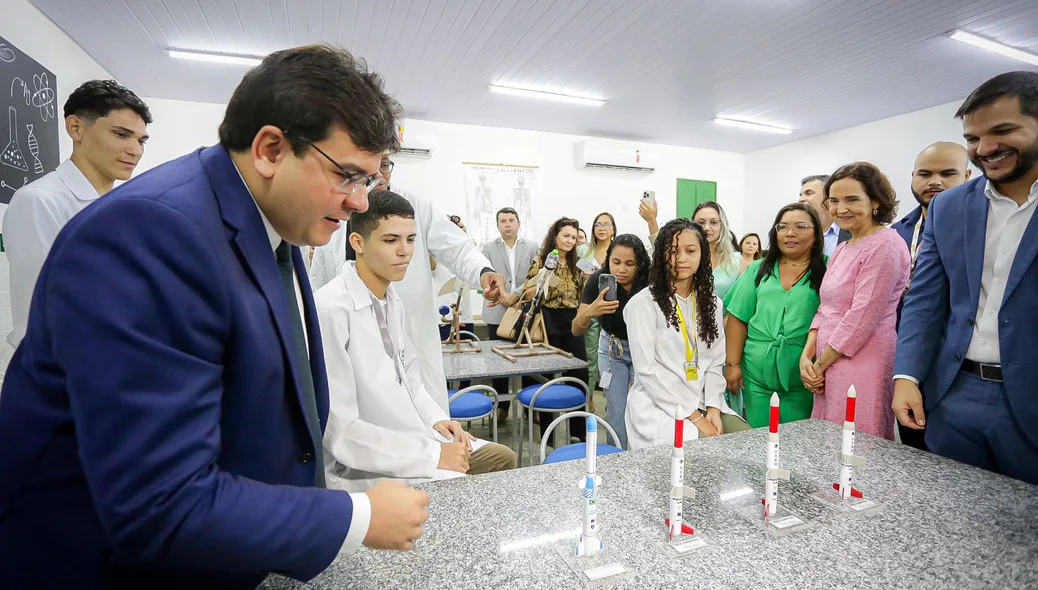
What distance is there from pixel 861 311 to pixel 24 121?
16.3 ft

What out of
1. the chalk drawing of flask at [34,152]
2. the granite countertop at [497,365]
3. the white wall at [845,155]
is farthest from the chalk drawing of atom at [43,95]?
the white wall at [845,155]

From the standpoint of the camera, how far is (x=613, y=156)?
7.47 m

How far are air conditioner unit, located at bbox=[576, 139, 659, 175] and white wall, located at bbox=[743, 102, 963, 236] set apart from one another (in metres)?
2.12

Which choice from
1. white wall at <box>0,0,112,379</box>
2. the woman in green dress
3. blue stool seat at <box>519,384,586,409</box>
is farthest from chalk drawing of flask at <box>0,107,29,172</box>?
the woman in green dress

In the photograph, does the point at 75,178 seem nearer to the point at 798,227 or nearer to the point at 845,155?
the point at 798,227

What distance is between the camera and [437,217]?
2715 millimetres


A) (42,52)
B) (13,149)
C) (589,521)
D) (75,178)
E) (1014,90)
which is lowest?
(589,521)

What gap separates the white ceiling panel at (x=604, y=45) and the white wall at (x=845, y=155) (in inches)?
15.3

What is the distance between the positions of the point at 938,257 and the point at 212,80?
6199 mm

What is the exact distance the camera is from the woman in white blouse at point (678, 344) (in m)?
2.26

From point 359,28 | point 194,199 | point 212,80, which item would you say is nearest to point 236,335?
point 194,199

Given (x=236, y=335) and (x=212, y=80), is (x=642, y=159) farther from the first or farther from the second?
(x=236, y=335)

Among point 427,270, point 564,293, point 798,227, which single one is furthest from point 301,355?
point 564,293

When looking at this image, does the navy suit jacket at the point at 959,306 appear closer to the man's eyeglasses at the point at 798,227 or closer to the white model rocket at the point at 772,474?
the man's eyeglasses at the point at 798,227
